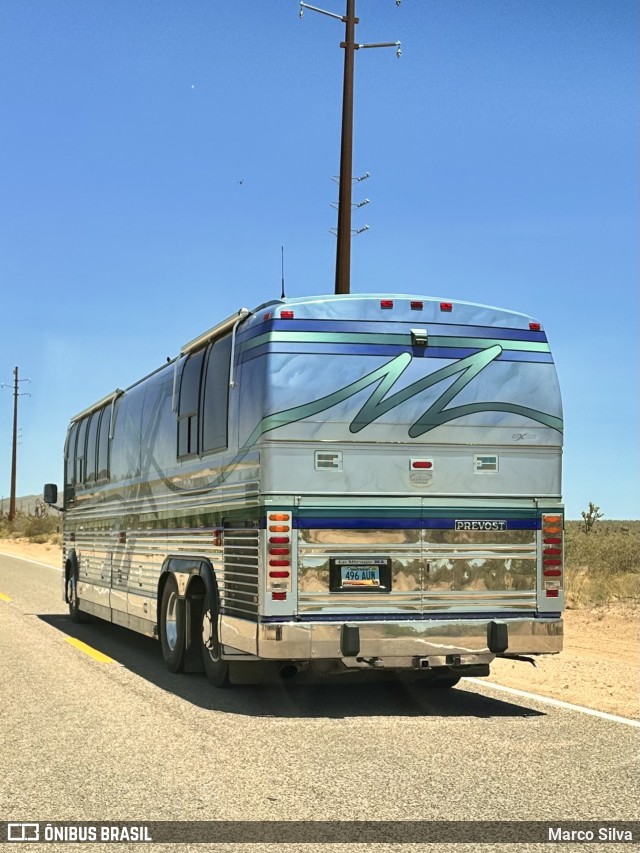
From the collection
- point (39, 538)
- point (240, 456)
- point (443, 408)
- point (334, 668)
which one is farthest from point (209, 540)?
point (39, 538)

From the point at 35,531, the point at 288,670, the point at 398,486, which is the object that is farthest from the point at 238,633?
the point at 35,531

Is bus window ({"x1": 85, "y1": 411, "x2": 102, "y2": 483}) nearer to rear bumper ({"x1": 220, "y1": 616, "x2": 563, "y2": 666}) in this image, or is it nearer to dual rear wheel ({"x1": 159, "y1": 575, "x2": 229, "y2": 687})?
dual rear wheel ({"x1": 159, "y1": 575, "x2": 229, "y2": 687})

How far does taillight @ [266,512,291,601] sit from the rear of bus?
12mm

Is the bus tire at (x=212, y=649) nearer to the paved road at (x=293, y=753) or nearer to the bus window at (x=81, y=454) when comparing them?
the paved road at (x=293, y=753)

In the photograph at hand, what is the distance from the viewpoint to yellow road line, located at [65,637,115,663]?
45.3 ft

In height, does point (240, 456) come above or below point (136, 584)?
above

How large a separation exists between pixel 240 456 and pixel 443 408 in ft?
6.06

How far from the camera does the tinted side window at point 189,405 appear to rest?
1184 cm

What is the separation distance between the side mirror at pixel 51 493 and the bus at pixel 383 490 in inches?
415

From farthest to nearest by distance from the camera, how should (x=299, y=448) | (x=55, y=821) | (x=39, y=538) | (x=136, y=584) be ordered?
(x=39, y=538) → (x=136, y=584) → (x=299, y=448) → (x=55, y=821)

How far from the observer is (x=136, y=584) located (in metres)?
14.4

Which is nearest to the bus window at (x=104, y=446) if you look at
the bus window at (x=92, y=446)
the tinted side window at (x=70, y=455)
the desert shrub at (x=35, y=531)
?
the bus window at (x=92, y=446)

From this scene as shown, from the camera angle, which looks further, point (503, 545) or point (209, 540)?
point (209, 540)

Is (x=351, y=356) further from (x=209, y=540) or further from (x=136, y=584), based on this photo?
(x=136, y=584)
